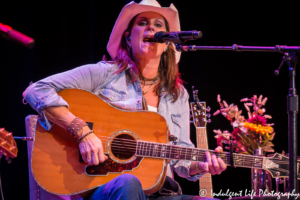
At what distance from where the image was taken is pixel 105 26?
4.10 metres

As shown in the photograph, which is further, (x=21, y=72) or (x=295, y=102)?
(x=21, y=72)

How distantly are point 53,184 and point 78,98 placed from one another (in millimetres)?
616

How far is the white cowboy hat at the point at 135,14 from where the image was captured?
2758 mm

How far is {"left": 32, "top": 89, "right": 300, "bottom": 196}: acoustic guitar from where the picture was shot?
2061mm

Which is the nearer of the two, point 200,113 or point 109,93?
point 109,93

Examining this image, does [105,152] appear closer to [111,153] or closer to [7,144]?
[111,153]

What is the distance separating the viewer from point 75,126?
2.08 m

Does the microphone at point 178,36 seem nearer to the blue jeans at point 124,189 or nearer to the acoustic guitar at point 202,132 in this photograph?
the blue jeans at point 124,189

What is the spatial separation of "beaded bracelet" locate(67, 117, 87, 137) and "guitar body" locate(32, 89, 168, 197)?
0.27 ft

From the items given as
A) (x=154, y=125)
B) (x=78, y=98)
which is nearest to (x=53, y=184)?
(x=78, y=98)

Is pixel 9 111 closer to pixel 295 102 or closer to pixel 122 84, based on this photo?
pixel 122 84

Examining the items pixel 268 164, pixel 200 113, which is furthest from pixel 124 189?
pixel 200 113

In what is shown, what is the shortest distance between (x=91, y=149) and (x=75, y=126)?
194 mm

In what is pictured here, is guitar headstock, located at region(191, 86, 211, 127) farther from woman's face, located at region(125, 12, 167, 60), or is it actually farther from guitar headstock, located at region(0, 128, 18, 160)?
guitar headstock, located at region(0, 128, 18, 160)
